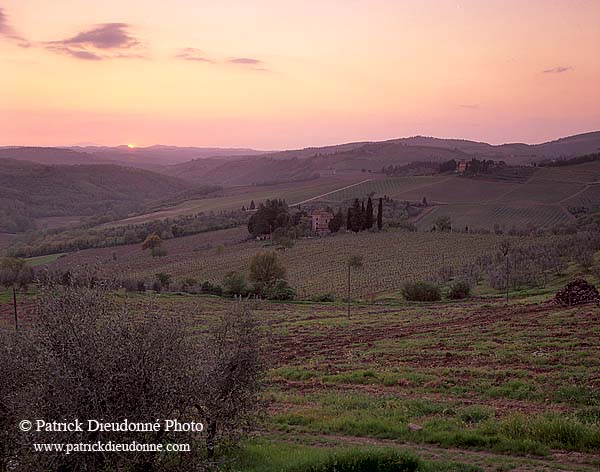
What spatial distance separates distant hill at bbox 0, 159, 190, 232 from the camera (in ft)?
476

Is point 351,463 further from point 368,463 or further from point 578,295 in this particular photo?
point 578,295

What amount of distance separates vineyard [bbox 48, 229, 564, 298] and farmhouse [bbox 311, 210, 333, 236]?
656cm

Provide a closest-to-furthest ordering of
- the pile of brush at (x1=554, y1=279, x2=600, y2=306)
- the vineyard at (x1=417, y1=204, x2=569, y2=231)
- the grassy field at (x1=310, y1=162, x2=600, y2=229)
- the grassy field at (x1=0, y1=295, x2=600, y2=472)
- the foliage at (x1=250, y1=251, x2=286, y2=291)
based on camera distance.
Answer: the grassy field at (x1=0, y1=295, x2=600, y2=472)
the pile of brush at (x1=554, y1=279, x2=600, y2=306)
the foliage at (x1=250, y1=251, x2=286, y2=291)
the vineyard at (x1=417, y1=204, x2=569, y2=231)
the grassy field at (x1=310, y1=162, x2=600, y2=229)

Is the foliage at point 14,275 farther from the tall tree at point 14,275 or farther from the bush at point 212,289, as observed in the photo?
the bush at point 212,289

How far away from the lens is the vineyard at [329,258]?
5819cm

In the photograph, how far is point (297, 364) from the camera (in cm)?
2350

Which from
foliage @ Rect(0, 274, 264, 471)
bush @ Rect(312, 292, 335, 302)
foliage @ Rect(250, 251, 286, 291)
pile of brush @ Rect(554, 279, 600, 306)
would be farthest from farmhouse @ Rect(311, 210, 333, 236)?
foliage @ Rect(0, 274, 264, 471)

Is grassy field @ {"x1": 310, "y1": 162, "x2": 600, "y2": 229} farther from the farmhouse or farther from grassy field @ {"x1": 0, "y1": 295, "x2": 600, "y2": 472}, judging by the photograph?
grassy field @ {"x1": 0, "y1": 295, "x2": 600, "y2": 472}

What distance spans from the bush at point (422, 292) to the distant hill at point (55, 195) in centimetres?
10918

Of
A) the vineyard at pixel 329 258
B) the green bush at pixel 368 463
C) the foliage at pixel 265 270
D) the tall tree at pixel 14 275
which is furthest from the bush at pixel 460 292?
the tall tree at pixel 14 275

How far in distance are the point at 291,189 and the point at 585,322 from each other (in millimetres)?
136920

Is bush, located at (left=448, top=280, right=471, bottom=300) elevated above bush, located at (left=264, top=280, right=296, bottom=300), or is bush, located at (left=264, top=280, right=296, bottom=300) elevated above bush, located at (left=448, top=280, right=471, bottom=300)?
bush, located at (left=448, top=280, right=471, bottom=300)

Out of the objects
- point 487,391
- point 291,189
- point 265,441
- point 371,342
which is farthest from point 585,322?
point 291,189

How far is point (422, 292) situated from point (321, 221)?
52205mm
